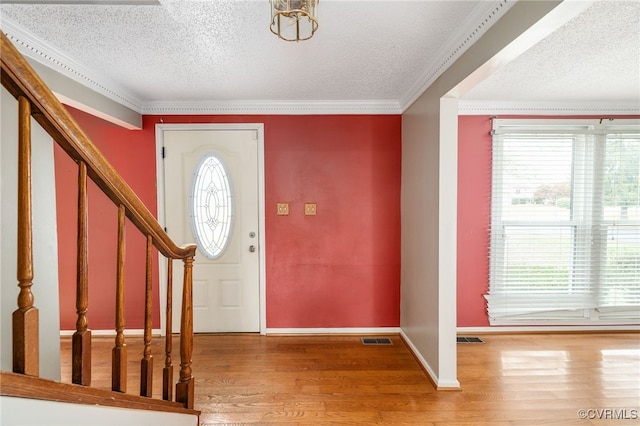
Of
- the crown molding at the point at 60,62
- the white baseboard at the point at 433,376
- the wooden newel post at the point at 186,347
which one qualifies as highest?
the crown molding at the point at 60,62

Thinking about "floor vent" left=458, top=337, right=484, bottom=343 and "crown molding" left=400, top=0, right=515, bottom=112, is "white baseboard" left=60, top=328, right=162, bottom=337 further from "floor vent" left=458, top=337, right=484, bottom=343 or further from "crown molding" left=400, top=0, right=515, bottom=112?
"crown molding" left=400, top=0, right=515, bottom=112

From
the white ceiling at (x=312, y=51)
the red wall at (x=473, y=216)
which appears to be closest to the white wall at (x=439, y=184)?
the white ceiling at (x=312, y=51)

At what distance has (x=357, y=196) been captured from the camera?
3.23 metres

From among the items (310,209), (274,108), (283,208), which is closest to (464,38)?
(274,108)

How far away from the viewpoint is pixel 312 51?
6.79ft

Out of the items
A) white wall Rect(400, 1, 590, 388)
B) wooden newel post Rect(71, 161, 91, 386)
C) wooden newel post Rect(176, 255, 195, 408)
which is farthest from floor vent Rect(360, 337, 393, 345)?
wooden newel post Rect(71, 161, 91, 386)

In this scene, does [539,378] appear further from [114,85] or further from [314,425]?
[114,85]

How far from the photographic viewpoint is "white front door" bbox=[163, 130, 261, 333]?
125 inches

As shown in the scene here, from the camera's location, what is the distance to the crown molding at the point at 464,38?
5.13ft

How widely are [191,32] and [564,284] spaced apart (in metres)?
3.99

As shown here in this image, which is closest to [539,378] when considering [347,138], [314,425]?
[314,425]

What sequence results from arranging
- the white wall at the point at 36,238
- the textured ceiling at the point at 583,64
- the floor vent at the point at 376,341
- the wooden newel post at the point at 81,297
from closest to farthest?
the wooden newel post at the point at 81,297 < the white wall at the point at 36,238 < the textured ceiling at the point at 583,64 < the floor vent at the point at 376,341

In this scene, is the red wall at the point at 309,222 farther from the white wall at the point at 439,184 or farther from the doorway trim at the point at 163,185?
the white wall at the point at 439,184

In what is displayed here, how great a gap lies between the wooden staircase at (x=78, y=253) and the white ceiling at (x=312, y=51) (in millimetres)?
1094
